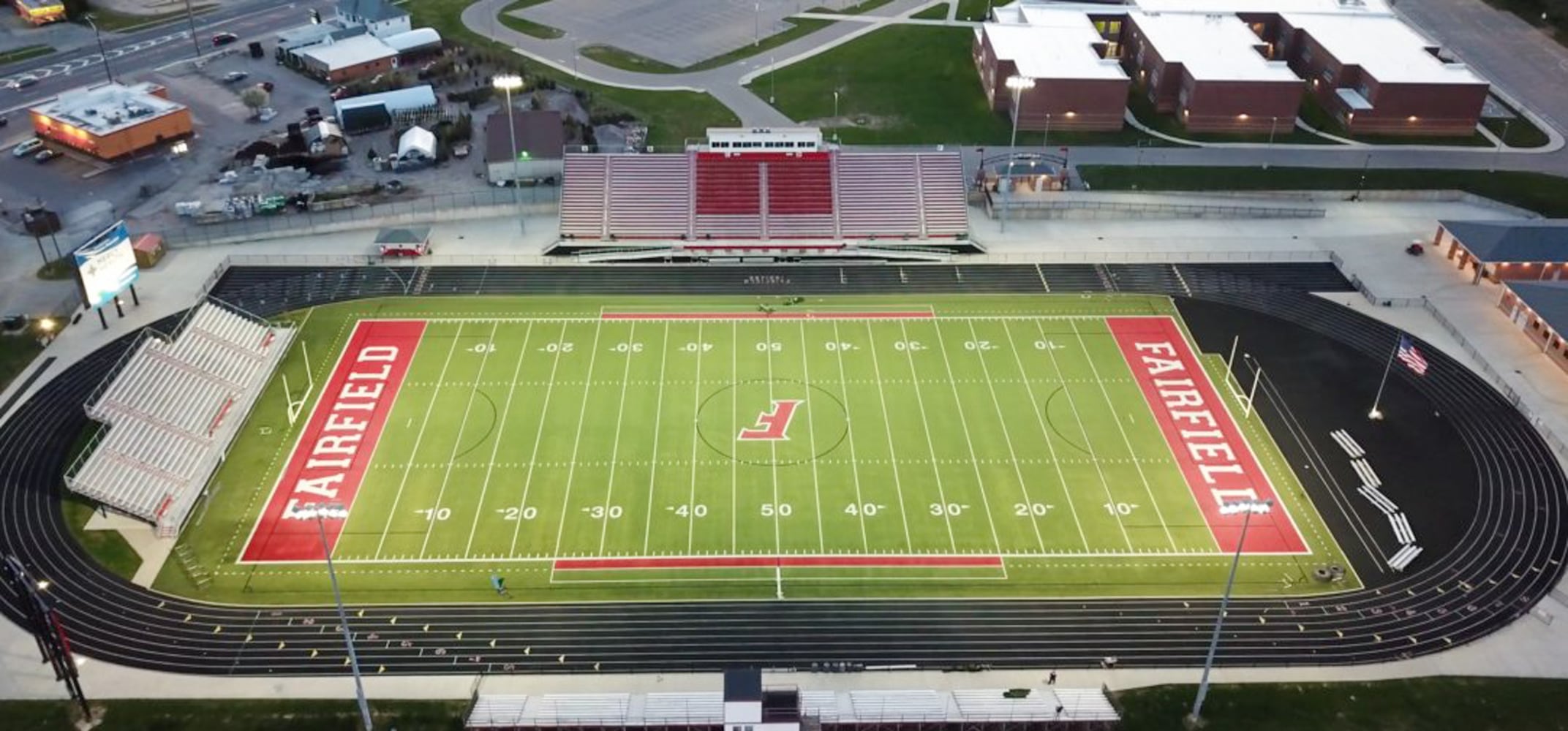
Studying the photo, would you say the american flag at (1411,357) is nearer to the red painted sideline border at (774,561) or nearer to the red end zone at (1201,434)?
the red end zone at (1201,434)

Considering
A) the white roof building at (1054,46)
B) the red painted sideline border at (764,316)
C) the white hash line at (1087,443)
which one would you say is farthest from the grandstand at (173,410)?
the white roof building at (1054,46)

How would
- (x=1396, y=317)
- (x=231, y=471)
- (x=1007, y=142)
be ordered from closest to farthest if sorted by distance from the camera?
(x=231, y=471) → (x=1396, y=317) → (x=1007, y=142)

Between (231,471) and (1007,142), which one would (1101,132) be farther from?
(231,471)

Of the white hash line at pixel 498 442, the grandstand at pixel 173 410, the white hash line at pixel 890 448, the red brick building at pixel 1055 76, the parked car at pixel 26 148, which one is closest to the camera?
the white hash line at pixel 498 442

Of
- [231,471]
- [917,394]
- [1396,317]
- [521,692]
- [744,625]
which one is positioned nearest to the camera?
[521,692]

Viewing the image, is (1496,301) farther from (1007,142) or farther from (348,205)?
(348,205)

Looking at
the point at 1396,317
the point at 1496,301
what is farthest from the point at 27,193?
the point at 1496,301

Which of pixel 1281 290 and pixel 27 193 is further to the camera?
pixel 27 193
